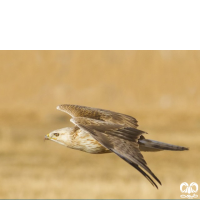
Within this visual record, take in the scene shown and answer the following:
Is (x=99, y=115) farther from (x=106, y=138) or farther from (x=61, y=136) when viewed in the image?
(x=106, y=138)

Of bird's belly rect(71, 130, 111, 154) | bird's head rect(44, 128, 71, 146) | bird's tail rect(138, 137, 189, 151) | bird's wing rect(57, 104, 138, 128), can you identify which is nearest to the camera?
bird's tail rect(138, 137, 189, 151)

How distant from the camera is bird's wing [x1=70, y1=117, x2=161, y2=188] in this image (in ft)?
32.0

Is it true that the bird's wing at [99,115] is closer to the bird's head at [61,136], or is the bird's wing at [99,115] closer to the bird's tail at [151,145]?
the bird's head at [61,136]

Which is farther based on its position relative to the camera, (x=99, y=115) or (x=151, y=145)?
(x=99, y=115)

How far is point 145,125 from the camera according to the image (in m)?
35.4

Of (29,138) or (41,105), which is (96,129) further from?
(41,105)

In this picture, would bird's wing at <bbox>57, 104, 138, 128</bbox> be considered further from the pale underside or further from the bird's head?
the bird's head

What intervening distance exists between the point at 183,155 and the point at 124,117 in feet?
61.6

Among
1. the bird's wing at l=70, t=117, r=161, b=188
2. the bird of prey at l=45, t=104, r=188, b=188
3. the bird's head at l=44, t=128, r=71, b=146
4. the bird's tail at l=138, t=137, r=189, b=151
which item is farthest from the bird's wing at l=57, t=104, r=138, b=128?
the bird's wing at l=70, t=117, r=161, b=188

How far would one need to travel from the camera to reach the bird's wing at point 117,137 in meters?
9.77

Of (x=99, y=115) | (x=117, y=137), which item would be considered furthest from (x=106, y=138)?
(x=99, y=115)

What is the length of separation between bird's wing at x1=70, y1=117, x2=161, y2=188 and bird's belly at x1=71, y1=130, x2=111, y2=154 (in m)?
0.32

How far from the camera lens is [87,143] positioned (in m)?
10.9

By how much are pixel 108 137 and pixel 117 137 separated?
0.12m
